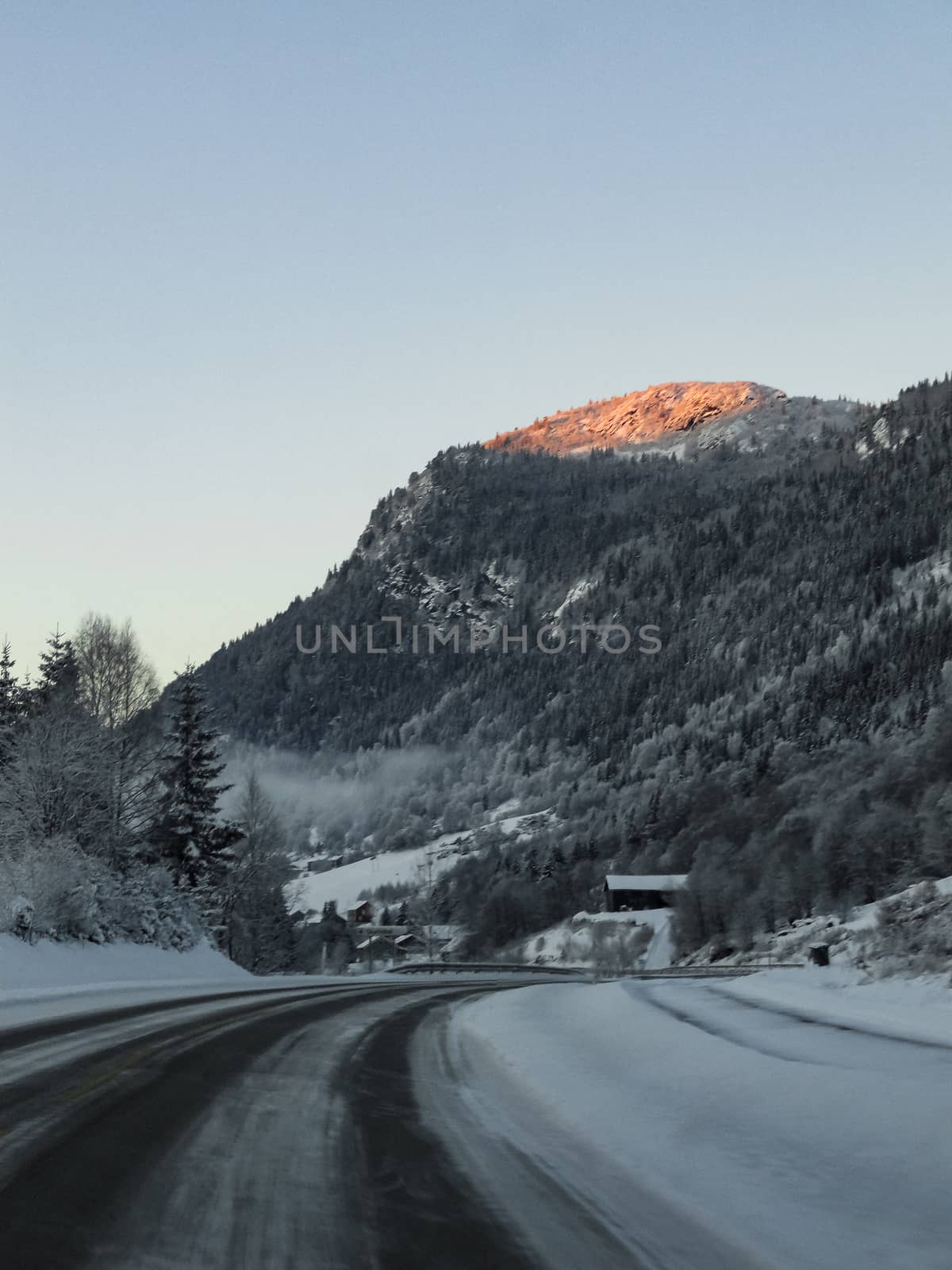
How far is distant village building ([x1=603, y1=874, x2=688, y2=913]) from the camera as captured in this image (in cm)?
14188

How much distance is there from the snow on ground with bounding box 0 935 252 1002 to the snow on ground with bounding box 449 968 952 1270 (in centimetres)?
1156

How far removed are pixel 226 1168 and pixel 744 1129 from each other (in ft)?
12.1

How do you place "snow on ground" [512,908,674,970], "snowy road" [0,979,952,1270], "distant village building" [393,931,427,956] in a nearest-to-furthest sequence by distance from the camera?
"snowy road" [0,979,952,1270], "snow on ground" [512,908,674,970], "distant village building" [393,931,427,956]

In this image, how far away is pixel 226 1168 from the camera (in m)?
6.42

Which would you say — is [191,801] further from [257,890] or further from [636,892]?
[636,892]

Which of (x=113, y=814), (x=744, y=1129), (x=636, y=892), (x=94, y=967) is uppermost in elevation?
(x=113, y=814)

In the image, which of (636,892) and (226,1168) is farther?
(636,892)

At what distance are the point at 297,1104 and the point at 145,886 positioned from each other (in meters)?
29.7

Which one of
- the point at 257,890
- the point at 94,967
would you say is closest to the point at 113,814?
the point at 94,967

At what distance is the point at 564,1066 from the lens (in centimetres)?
1125

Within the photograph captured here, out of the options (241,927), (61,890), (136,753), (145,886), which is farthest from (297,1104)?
(241,927)

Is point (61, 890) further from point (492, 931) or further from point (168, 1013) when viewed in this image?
point (492, 931)

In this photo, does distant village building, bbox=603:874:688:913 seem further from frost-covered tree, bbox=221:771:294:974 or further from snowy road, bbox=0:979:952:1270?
snowy road, bbox=0:979:952:1270

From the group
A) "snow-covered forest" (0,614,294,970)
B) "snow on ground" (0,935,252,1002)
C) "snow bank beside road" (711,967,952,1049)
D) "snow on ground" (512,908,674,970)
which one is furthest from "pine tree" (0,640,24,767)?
"snow on ground" (512,908,674,970)
